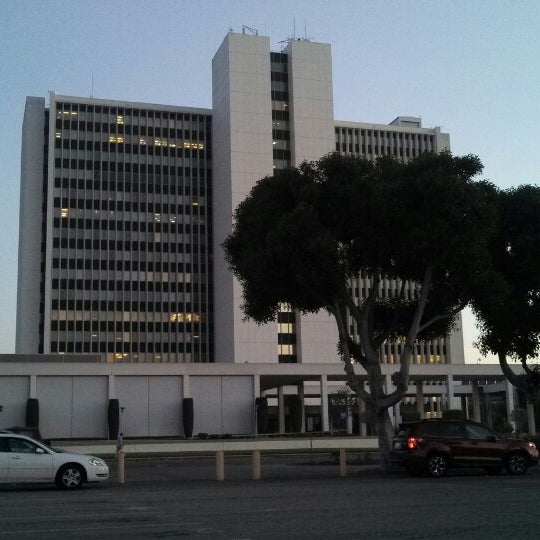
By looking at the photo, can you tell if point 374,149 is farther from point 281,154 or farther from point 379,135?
point 281,154

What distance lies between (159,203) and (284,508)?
10361cm

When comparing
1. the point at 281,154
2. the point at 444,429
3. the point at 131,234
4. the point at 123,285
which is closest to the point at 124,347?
the point at 123,285

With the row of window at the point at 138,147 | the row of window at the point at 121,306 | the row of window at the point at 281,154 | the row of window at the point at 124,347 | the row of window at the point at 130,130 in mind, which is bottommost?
the row of window at the point at 124,347

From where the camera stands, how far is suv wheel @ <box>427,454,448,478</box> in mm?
23062

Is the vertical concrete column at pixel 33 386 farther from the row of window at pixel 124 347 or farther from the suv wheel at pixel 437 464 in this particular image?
the row of window at pixel 124 347

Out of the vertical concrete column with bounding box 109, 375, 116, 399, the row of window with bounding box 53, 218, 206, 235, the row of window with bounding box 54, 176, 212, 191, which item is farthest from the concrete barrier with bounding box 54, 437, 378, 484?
the row of window with bounding box 54, 176, 212, 191

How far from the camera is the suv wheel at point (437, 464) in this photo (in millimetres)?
23062

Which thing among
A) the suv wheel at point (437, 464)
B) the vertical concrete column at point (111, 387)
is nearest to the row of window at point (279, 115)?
the vertical concrete column at point (111, 387)

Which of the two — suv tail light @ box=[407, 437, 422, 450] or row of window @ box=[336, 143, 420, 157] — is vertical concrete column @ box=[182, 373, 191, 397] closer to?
suv tail light @ box=[407, 437, 422, 450]

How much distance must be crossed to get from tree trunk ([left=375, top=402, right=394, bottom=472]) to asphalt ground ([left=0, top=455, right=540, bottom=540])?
2.14 metres


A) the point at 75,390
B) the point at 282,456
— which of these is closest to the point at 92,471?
the point at 282,456

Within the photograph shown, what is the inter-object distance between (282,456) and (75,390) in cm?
2358

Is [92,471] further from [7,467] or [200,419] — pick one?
[200,419]

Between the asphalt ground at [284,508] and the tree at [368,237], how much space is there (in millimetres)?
6216
